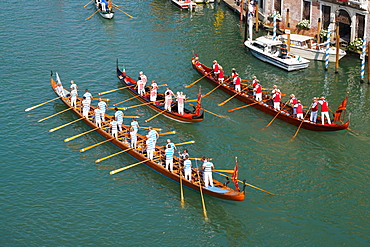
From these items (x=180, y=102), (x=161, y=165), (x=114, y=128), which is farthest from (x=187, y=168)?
(x=180, y=102)

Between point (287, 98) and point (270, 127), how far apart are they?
458 centimetres

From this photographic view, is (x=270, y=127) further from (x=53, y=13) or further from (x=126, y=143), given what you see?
(x=53, y=13)

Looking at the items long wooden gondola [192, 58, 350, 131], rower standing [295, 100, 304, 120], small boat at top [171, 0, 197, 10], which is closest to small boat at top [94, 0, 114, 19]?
small boat at top [171, 0, 197, 10]

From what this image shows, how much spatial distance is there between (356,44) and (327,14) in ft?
14.5

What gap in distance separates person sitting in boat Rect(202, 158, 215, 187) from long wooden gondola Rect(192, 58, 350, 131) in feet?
30.7

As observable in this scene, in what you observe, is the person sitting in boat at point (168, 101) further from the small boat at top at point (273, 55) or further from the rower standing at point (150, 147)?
the small boat at top at point (273, 55)

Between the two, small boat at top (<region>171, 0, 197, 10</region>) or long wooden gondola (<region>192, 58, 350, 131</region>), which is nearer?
long wooden gondola (<region>192, 58, 350, 131</region>)

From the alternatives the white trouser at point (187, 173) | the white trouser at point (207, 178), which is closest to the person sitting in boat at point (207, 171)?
the white trouser at point (207, 178)

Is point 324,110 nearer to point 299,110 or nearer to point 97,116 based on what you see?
point 299,110

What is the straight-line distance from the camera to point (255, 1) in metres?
56.2

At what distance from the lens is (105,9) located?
58.1 m

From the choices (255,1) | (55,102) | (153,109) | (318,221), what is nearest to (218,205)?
(318,221)

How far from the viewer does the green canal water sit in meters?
26.8

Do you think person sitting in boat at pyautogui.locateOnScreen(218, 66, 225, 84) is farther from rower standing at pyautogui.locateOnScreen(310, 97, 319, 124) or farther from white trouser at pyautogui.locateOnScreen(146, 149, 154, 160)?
white trouser at pyautogui.locateOnScreen(146, 149, 154, 160)
